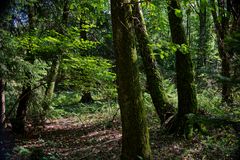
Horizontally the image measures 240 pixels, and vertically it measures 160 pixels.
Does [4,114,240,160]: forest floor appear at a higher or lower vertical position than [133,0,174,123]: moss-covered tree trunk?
lower

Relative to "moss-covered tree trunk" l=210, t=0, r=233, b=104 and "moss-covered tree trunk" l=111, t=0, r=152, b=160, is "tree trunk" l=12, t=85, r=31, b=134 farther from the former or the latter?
"moss-covered tree trunk" l=210, t=0, r=233, b=104

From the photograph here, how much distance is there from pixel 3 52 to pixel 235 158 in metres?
6.67

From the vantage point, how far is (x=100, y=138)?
10.4 metres

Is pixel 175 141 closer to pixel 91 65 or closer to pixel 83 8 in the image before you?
pixel 91 65

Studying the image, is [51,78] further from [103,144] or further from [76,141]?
[103,144]

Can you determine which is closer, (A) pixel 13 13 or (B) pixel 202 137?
(B) pixel 202 137

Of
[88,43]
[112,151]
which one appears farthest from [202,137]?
[88,43]

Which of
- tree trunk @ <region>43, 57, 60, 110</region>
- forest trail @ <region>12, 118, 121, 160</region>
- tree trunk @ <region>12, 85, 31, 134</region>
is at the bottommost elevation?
forest trail @ <region>12, 118, 121, 160</region>

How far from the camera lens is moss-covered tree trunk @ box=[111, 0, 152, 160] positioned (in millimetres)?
6027

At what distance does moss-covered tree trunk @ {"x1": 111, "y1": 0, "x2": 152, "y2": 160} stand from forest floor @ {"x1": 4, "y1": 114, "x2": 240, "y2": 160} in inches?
59.2

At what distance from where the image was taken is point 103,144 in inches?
372

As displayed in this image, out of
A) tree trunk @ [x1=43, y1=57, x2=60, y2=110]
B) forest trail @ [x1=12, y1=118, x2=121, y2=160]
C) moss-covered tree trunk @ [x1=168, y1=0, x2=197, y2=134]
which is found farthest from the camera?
tree trunk @ [x1=43, y1=57, x2=60, y2=110]

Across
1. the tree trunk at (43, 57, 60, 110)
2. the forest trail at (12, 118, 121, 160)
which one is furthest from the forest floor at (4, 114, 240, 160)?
the tree trunk at (43, 57, 60, 110)

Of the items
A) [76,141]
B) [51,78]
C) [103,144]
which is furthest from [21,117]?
[103,144]
